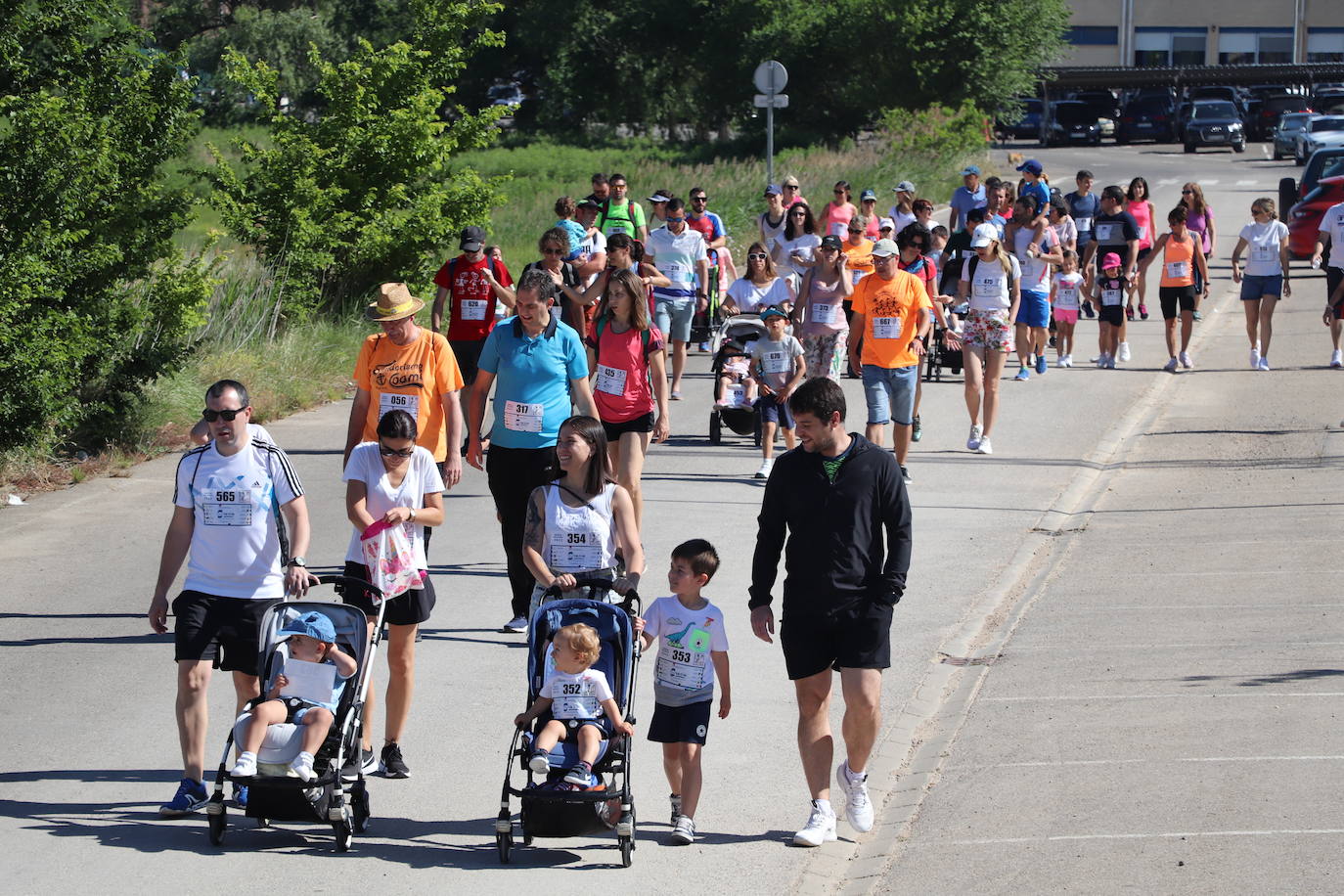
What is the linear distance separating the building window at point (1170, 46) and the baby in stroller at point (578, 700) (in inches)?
3572

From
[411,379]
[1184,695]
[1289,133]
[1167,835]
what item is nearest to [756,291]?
[411,379]

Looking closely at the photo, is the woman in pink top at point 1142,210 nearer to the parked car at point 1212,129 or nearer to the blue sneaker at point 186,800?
the blue sneaker at point 186,800

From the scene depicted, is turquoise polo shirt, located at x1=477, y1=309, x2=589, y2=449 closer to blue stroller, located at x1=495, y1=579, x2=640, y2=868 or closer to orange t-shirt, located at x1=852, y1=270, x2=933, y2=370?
blue stroller, located at x1=495, y1=579, x2=640, y2=868

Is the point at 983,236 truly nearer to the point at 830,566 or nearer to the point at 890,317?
the point at 890,317

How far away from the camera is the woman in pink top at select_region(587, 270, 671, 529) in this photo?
33.7 ft

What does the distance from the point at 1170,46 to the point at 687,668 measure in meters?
91.4

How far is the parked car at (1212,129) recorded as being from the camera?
59.9m

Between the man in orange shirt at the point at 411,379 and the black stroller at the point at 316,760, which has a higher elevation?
the man in orange shirt at the point at 411,379

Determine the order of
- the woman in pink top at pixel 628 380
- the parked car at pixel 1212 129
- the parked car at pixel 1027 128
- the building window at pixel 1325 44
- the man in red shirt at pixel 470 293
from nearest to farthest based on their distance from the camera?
the woman in pink top at pixel 628 380 → the man in red shirt at pixel 470 293 → the parked car at pixel 1212 129 → the parked car at pixel 1027 128 → the building window at pixel 1325 44

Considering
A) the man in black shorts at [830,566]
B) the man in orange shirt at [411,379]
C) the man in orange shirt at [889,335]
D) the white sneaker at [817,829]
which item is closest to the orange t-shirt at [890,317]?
the man in orange shirt at [889,335]

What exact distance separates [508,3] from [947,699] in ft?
213

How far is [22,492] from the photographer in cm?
1311

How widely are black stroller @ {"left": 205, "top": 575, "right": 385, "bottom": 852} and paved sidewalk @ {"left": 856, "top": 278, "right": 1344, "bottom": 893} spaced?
6.75 ft

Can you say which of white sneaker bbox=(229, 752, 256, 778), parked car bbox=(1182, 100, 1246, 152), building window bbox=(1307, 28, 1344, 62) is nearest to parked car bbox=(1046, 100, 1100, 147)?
parked car bbox=(1182, 100, 1246, 152)
